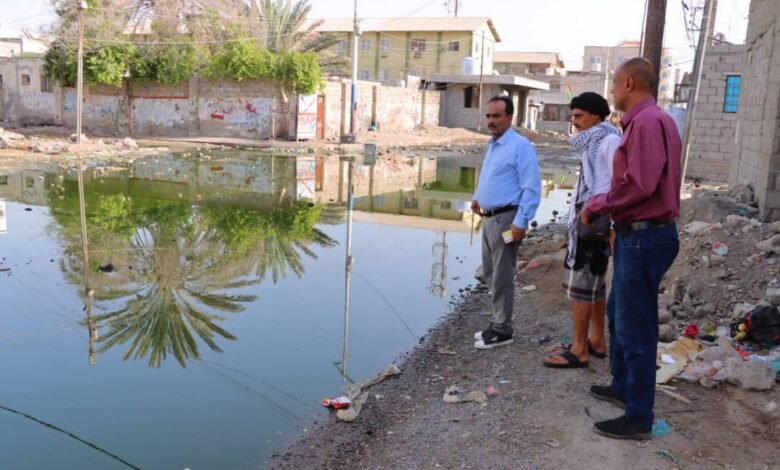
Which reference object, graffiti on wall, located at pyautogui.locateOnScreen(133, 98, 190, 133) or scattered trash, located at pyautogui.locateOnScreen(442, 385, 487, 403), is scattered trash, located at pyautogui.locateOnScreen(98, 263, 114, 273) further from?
graffiti on wall, located at pyautogui.locateOnScreen(133, 98, 190, 133)

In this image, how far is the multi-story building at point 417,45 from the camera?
Answer: 5262 cm

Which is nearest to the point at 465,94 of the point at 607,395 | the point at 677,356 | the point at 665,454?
the point at 677,356

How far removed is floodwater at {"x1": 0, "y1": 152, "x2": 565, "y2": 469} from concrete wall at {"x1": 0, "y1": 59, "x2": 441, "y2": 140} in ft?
54.9

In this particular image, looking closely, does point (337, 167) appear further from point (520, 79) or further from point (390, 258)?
point (520, 79)

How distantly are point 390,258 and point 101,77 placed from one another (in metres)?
25.3

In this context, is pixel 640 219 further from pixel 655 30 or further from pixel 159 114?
pixel 159 114

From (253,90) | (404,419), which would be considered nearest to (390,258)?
(404,419)

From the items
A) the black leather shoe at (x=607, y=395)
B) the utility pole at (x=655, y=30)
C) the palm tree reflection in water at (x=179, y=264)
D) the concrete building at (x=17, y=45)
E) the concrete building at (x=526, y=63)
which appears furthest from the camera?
the concrete building at (x=526, y=63)

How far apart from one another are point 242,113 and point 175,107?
346 centimetres

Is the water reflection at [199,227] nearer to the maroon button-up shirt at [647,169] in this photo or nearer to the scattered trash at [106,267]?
the scattered trash at [106,267]

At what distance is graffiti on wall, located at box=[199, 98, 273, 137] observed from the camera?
29672mm

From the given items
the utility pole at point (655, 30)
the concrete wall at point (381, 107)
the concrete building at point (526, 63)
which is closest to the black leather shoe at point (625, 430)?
the utility pole at point (655, 30)

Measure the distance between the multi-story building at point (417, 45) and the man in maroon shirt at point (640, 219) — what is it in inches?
1971

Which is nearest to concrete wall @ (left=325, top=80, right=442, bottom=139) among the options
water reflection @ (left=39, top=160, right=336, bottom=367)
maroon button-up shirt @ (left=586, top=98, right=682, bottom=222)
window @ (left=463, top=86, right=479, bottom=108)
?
window @ (left=463, top=86, right=479, bottom=108)
